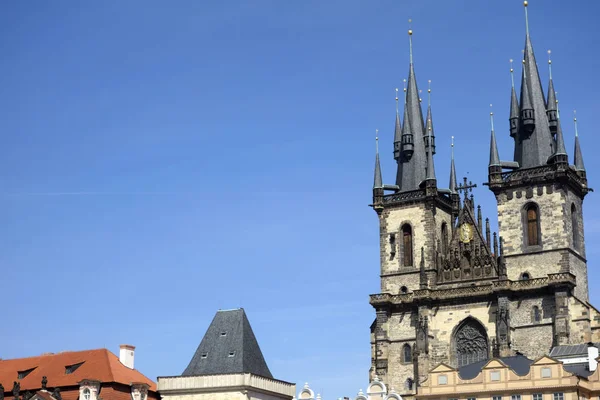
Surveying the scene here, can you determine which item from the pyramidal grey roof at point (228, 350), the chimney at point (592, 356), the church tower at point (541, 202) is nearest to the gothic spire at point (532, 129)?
the church tower at point (541, 202)

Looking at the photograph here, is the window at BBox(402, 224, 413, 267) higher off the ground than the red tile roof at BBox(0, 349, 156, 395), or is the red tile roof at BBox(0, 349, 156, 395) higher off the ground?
the window at BBox(402, 224, 413, 267)

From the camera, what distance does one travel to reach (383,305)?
79875 mm

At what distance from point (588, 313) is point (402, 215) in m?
14.9

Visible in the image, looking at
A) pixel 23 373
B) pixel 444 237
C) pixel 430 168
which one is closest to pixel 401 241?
pixel 444 237

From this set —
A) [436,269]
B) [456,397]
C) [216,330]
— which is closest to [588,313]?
[436,269]

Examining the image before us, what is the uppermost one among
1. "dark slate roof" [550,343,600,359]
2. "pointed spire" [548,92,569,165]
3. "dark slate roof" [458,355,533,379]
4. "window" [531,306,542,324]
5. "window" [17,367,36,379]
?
"pointed spire" [548,92,569,165]

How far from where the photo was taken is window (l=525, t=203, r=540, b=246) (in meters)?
77.2

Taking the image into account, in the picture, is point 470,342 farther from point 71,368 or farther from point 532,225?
point 71,368

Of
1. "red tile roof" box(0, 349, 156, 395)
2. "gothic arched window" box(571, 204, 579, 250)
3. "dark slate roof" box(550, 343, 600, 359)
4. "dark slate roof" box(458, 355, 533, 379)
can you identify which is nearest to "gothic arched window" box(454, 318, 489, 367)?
"dark slate roof" box(550, 343, 600, 359)

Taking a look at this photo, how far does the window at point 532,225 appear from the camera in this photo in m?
77.2

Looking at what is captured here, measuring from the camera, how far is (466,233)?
264 feet

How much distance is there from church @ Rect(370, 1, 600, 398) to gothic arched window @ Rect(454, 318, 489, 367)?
6 centimetres

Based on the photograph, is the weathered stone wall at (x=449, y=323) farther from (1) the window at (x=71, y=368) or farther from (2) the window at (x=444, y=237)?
(1) the window at (x=71, y=368)

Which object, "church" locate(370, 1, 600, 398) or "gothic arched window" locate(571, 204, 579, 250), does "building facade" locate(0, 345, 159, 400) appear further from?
"gothic arched window" locate(571, 204, 579, 250)
